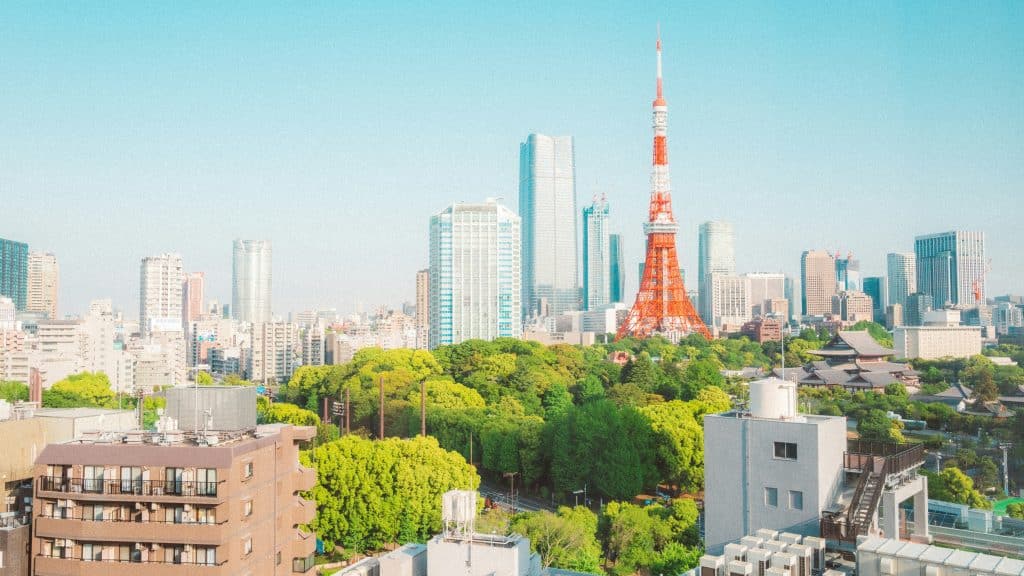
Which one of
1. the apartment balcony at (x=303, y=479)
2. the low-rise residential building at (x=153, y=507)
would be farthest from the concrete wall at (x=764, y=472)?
the low-rise residential building at (x=153, y=507)

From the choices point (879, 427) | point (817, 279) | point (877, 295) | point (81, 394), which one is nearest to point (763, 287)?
point (817, 279)

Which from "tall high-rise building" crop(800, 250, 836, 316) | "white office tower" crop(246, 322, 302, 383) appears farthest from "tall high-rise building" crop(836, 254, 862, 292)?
"white office tower" crop(246, 322, 302, 383)

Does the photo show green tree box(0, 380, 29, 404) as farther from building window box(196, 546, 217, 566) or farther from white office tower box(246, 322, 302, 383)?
white office tower box(246, 322, 302, 383)

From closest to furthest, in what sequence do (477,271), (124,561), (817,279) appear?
(124,561)
(477,271)
(817,279)

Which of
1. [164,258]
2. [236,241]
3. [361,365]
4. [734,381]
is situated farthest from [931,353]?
[236,241]

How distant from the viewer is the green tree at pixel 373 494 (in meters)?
16.6

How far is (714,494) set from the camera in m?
11.7

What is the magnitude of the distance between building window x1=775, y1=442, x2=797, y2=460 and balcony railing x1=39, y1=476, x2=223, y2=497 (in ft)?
24.4

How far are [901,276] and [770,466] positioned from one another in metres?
68.1

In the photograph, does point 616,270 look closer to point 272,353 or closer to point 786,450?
point 272,353

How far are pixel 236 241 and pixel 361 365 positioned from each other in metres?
92.5

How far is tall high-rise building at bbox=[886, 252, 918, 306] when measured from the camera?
69.2 meters

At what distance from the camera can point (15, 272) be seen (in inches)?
3319

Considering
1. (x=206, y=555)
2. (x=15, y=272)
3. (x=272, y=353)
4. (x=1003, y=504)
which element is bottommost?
(x=1003, y=504)
